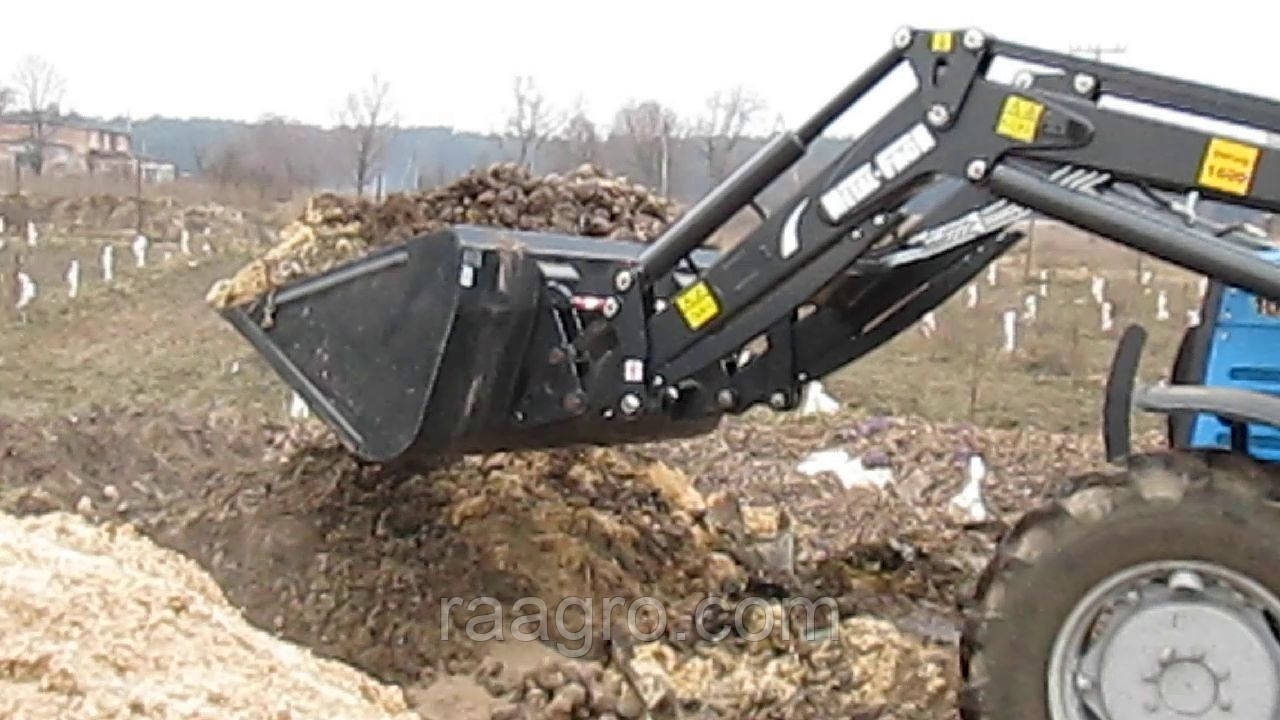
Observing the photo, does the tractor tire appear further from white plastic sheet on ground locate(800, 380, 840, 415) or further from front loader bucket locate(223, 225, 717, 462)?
white plastic sheet on ground locate(800, 380, 840, 415)

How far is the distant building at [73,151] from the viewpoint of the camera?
59.4 m

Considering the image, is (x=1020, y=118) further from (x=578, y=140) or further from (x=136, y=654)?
(x=578, y=140)

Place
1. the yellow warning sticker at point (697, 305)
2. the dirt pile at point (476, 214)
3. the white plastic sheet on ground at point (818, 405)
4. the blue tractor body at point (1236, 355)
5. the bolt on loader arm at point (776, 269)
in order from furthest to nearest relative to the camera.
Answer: the white plastic sheet on ground at point (818, 405), the dirt pile at point (476, 214), the yellow warning sticker at point (697, 305), the blue tractor body at point (1236, 355), the bolt on loader arm at point (776, 269)

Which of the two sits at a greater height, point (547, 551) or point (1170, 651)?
point (1170, 651)

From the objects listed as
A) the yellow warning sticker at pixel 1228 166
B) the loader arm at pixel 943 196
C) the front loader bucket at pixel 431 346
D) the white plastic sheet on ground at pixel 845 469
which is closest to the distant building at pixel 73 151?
the white plastic sheet on ground at pixel 845 469

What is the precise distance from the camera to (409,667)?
6602mm

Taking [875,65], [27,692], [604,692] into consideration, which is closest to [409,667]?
[604,692]

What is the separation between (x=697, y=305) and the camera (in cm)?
603

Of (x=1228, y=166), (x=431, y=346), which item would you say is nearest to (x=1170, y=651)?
(x=1228, y=166)

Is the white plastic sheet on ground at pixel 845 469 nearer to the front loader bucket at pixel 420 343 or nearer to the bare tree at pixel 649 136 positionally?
the front loader bucket at pixel 420 343

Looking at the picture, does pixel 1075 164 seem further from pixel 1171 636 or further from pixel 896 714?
pixel 896 714

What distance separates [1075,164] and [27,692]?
10.6 ft

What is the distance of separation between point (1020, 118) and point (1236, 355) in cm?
97

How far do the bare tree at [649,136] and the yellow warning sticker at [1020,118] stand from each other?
1265 inches
